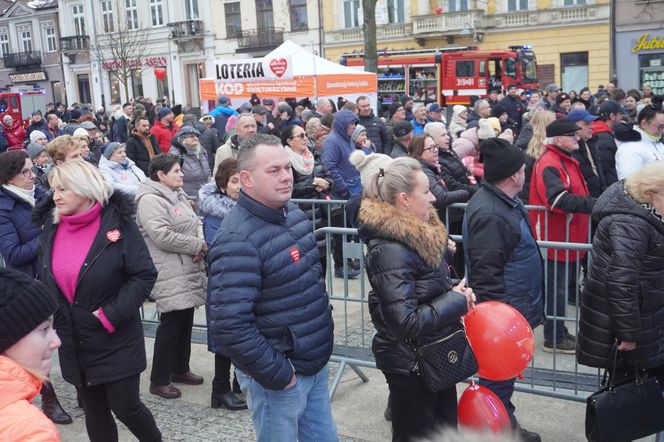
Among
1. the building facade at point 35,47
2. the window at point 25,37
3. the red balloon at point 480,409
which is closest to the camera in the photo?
the red balloon at point 480,409

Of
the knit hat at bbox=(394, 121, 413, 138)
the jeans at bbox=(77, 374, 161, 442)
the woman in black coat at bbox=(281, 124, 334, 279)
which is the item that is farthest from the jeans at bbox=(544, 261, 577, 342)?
the jeans at bbox=(77, 374, 161, 442)

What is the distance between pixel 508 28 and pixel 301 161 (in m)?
29.8

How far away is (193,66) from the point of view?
45812 millimetres

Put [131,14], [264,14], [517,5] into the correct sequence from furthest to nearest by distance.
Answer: [131,14]
[264,14]
[517,5]

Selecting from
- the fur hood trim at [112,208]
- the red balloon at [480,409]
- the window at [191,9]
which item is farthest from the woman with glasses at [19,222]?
the window at [191,9]

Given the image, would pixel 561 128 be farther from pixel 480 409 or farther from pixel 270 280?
pixel 270 280

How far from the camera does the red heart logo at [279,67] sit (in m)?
17.4

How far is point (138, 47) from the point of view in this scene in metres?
45.8

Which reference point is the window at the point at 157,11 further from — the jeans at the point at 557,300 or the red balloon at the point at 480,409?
the red balloon at the point at 480,409

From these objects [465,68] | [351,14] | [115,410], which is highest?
[351,14]

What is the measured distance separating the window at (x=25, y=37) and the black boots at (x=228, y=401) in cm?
5526

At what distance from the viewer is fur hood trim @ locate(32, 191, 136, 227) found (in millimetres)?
4043

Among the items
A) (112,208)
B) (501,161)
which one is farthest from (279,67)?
(112,208)

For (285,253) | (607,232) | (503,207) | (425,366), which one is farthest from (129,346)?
(607,232)
